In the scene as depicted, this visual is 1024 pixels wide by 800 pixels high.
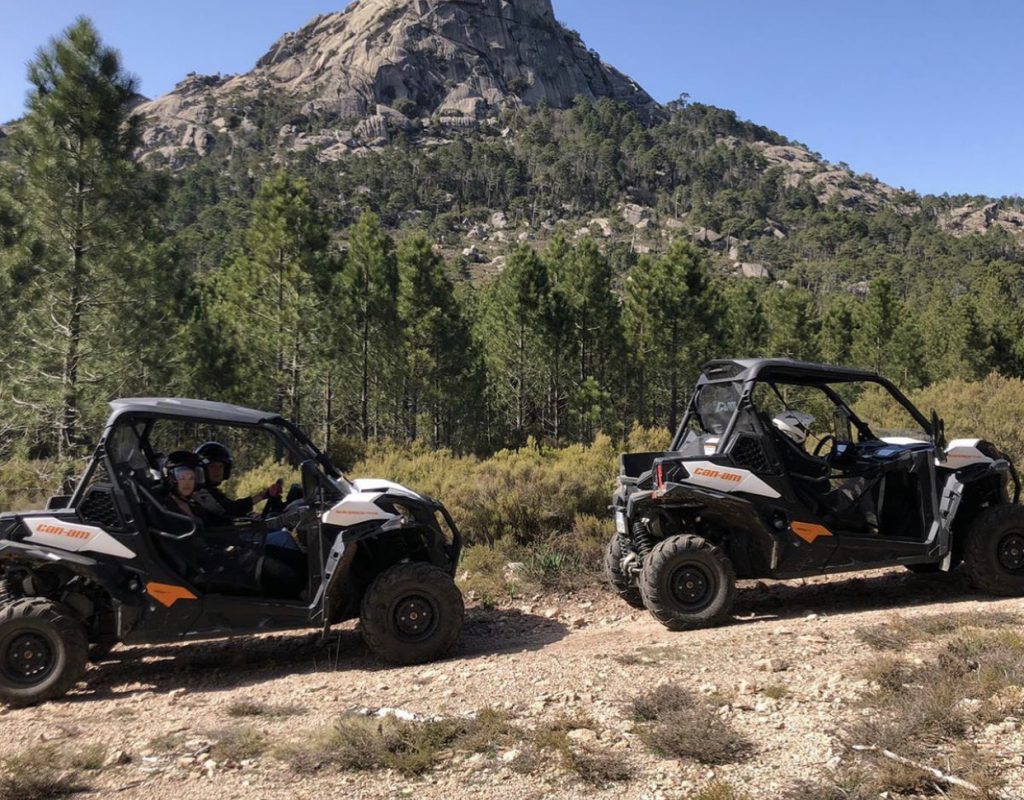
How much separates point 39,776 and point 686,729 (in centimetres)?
314

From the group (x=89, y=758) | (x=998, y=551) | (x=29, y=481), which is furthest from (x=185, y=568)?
(x=29, y=481)

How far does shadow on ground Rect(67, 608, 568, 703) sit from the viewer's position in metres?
5.04

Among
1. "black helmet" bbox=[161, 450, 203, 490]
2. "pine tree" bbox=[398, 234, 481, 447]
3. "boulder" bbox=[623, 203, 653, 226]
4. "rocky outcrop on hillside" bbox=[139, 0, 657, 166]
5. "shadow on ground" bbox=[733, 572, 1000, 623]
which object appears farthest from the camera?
"rocky outcrop on hillside" bbox=[139, 0, 657, 166]

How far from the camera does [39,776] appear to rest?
3301 mm

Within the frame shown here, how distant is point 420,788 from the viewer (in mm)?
3189

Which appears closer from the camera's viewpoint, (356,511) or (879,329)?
(356,511)

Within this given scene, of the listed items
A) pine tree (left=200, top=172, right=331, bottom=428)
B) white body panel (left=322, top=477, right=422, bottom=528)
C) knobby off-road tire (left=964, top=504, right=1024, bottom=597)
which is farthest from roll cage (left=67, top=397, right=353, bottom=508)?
pine tree (left=200, top=172, right=331, bottom=428)

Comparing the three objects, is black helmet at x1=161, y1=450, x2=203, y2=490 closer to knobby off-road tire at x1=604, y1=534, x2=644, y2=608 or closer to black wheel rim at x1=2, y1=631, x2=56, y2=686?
black wheel rim at x1=2, y1=631, x2=56, y2=686

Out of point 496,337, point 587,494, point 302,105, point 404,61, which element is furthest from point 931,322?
point 404,61

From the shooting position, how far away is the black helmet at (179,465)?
5.29 meters

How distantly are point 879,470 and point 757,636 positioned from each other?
6.65ft

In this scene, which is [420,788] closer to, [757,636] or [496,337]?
[757,636]

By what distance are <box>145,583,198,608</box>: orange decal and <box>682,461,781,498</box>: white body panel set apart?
3906 mm

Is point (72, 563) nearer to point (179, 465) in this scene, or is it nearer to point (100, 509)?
point (100, 509)
